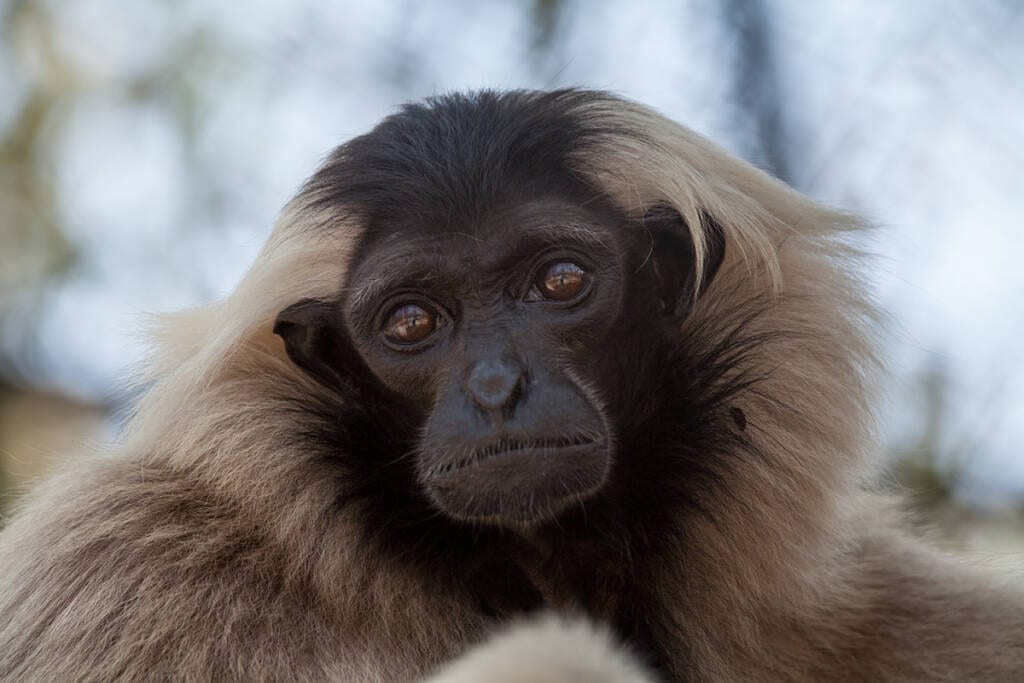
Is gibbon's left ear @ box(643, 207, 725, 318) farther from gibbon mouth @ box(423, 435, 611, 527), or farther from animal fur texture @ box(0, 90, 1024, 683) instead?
gibbon mouth @ box(423, 435, 611, 527)

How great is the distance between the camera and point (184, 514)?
4.15 meters

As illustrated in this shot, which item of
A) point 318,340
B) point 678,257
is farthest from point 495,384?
point 678,257

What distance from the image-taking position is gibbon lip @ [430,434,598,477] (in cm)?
382

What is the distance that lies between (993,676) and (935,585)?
0.40m

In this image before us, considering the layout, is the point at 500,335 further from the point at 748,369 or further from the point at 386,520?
the point at 748,369

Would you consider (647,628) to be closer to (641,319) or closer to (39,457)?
(641,319)

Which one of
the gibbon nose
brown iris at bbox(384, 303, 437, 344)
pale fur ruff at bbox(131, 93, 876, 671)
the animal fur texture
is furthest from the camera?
pale fur ruff at bbox(131, 93, 876, 671)

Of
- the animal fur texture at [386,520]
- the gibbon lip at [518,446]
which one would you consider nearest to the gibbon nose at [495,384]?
the gibbon lip at [518,446]

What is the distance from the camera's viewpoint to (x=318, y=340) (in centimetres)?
441

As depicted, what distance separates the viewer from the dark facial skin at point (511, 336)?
3848 mm

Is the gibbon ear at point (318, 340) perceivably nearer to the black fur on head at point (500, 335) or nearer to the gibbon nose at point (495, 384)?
the black fur on head at point (500, 335)

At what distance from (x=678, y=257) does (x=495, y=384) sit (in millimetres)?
970

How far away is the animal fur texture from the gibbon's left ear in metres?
0.05

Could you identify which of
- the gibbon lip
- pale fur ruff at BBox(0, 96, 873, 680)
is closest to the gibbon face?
the gibbon lip
